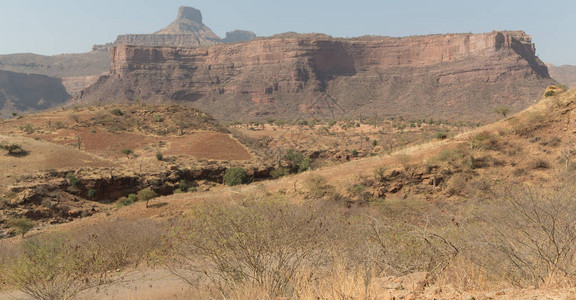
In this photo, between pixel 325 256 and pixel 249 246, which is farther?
pixel 325 256

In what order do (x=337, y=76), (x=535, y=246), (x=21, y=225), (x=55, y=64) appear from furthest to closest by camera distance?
(x=55, y=64)
(x=337, y=76)
(x=21, y=225)
(x=535, y=246)

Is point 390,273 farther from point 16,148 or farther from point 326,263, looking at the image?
point 16,148

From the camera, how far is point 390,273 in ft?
20.2

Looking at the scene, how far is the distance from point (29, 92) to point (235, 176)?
473ft

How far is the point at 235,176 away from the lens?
27703 mm

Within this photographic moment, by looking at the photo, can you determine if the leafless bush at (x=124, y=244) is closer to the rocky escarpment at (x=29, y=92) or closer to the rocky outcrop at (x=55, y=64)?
the rocky escarpment at (x=29, y=92)

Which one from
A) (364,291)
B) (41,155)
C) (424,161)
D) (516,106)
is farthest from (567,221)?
(516,106)

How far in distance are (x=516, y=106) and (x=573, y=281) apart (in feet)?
270

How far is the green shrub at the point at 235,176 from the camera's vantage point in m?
27.5

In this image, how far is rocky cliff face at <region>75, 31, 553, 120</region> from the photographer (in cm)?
8425

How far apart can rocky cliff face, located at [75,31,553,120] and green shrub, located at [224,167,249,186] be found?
58.9 meters

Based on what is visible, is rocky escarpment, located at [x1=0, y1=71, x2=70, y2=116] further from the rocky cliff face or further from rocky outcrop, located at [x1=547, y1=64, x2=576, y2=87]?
rocky outcrop, located at [x1=547, y1=64, x2=576, y2=87]

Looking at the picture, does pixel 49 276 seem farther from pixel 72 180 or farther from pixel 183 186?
pixel 183 186

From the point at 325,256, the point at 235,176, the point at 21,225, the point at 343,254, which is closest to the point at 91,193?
the point at 21,225
